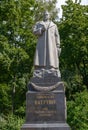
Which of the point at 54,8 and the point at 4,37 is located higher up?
the point at 54,8

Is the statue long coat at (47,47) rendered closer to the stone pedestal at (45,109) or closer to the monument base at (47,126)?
the stone pedestal at (45,109)

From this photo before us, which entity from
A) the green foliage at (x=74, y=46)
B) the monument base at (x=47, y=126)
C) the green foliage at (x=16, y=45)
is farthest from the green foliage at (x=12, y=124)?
the monument base at (x=47, y=126)

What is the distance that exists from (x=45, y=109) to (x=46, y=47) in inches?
103

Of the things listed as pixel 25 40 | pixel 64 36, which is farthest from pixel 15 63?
pixel 64 36

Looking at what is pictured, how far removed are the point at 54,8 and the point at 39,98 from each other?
2014 cm

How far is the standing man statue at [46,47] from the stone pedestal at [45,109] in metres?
1.22

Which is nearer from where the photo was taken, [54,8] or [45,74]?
[45,74]

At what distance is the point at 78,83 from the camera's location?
34.5 meters

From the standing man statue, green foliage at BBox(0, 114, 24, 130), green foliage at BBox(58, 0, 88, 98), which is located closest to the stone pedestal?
the standing man statue

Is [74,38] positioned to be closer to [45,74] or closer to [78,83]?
[78,83]

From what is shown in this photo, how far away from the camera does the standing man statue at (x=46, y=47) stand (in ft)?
55.4

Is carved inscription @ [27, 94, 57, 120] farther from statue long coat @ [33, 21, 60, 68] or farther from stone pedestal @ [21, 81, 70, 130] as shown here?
statue long coat @ [33, 21, 60, 68]

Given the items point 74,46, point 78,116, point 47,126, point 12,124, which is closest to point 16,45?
point 74,46

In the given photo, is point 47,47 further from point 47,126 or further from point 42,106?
point 47,126
